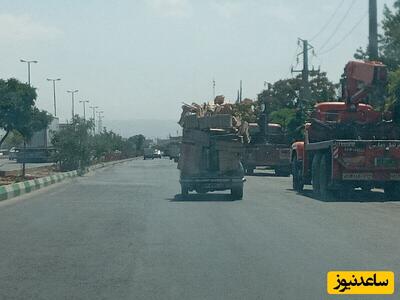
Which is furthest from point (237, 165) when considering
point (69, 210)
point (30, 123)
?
point (30, 123)

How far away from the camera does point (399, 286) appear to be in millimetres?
9633

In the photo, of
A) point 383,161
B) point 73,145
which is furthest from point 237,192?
point 73,145

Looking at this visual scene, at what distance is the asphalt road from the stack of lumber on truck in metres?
2.52

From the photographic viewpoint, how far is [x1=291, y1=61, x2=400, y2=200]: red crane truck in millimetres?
23891

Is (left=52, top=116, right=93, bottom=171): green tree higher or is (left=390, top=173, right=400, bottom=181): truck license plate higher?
(left=52, top=116, right=93, bottom=171): green tree

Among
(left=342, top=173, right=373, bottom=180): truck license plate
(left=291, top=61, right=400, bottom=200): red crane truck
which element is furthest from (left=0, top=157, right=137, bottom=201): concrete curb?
(left=342, top=173, right=373, bottom=180): truck license plate

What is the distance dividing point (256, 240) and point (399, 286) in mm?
4539

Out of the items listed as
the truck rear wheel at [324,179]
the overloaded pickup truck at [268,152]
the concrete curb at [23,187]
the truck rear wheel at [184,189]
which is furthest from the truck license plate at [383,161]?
the overloaded pickup truck at [268,152]

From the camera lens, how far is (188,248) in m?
13.0

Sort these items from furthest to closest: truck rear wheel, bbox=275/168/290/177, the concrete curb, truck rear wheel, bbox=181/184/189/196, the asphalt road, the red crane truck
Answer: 1. truck rear wheel, bbox=275/168/290/177
2. the concrete curb
3. truck rear wheel, bbox=181/184/189/196
4. the red crane truck
5. the asphalt road

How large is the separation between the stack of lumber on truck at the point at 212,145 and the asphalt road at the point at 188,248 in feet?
8.28

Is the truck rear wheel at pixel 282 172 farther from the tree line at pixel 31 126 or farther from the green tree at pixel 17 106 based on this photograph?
the green tree at pixel 17 106

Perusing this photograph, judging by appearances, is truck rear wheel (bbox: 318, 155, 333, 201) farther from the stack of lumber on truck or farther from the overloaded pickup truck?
the overloaded pickup truck

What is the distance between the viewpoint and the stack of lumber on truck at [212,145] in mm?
24906
